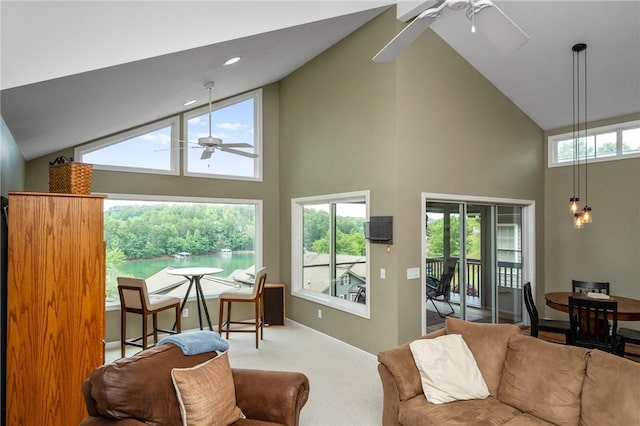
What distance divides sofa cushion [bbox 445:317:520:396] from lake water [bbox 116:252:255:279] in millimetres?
4034

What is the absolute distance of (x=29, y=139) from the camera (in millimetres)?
3410

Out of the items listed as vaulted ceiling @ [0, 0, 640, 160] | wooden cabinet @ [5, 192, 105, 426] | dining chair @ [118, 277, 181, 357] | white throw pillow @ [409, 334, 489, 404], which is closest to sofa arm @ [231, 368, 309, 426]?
white throw pillow @ [409, 334, 489, 404]

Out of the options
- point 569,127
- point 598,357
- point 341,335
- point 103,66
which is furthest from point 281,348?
point 569,127

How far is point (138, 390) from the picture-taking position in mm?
2041

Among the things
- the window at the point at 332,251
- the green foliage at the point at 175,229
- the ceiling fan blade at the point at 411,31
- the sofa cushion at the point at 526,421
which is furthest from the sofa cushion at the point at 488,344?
the green foliage at the point at 175,229

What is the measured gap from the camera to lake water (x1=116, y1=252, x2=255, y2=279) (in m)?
5.36

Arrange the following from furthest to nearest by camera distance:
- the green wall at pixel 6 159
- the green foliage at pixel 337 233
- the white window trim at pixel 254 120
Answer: the white window trim at pixel 254 120
the green foliage at pixel 337 233
the green wall at pixel 6 159

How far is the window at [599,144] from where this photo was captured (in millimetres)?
5316

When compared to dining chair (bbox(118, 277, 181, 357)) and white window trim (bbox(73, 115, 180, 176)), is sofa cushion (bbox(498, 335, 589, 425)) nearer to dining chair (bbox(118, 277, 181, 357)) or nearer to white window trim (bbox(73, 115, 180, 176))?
dining chair (bbox(118, 277, 181, 357))

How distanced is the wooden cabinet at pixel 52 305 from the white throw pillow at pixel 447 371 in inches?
92.2

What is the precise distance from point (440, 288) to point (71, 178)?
14.4 feet

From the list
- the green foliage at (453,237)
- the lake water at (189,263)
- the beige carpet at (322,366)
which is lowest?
the beige carpet at (322,366)

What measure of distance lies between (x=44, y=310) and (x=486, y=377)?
10.4 ft

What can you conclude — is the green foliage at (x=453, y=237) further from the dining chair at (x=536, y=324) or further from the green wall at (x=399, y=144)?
the dining chair at (x=536, y=324)
